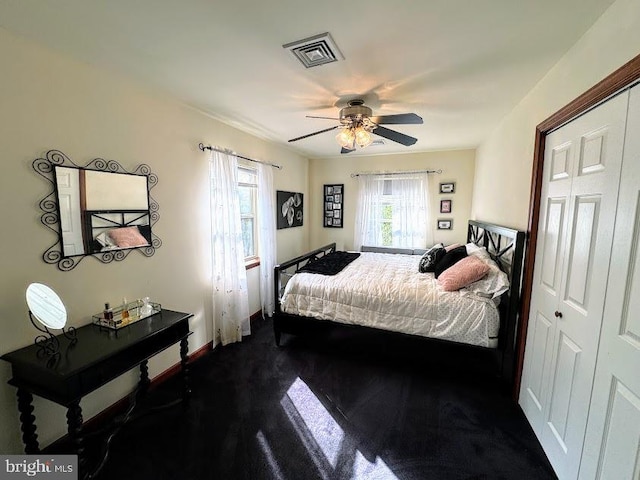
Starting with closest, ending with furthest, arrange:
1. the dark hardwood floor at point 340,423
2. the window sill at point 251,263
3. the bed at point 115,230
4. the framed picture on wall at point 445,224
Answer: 1. the dark hardwood floor at point 340,423
2. the bed at point 115,230
3. the window sill at point 251,263
4. the framed picture on wall at point 445,224

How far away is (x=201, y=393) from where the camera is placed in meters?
2.20

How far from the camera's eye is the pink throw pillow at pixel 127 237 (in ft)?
6.37

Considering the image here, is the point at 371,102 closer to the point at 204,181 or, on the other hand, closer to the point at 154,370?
the point at 204,181

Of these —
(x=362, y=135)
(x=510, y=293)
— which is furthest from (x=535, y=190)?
(x=362, y=135)

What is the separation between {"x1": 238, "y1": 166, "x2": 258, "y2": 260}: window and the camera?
344cm

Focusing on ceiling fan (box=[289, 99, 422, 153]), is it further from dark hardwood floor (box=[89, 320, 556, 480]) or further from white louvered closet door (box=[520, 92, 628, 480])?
dark hardwood floor (box=[89, 320, 556, 480])

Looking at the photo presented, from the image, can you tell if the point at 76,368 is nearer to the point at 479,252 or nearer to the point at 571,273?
the point at 571,273

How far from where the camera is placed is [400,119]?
2061 millimetres

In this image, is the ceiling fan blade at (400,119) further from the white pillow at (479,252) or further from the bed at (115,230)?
the bed at (115,230)

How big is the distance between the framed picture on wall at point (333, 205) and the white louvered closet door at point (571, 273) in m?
3.28

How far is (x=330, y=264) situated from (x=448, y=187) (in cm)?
244

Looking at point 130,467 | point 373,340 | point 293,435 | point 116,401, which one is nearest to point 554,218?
point 373,340

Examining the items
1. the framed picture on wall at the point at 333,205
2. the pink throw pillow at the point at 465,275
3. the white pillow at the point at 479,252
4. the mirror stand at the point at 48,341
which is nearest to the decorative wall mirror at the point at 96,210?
the mirror stand at the point at 48,341

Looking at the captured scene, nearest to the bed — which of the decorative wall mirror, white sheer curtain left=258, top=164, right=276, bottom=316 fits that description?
the decorative wall mirror
